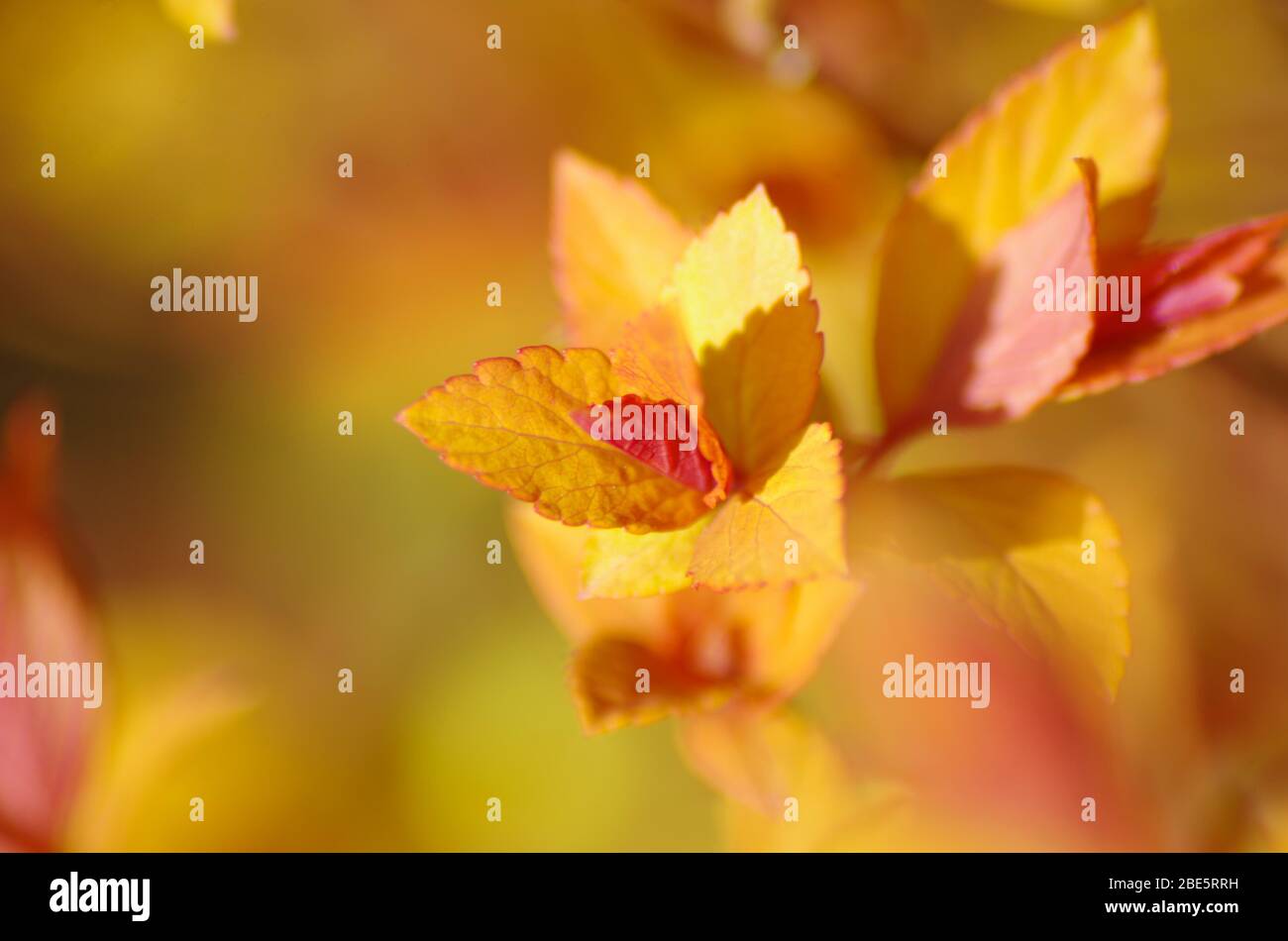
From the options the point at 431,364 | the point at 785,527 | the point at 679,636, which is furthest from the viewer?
the point at 431,364

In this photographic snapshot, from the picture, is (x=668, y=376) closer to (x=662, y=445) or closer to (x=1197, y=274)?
(x=662, y=445)

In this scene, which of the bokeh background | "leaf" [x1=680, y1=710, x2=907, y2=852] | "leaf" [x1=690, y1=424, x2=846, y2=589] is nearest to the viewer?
"leaf" [x1=690, y1=424, x2=846, y2=589]

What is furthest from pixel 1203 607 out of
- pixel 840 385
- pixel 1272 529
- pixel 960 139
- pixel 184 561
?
pixel 184 561

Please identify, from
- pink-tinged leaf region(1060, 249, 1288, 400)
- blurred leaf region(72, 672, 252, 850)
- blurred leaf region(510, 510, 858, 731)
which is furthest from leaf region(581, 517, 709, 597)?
blurred leaf region(72, 672, 252, 850)

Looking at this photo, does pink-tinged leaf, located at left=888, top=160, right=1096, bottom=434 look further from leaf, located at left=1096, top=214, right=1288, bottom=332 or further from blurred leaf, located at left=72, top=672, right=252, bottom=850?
blurred leaf, located at left=72, top=672, right=252, bottom=850

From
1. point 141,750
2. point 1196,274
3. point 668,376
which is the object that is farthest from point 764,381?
point 141,750

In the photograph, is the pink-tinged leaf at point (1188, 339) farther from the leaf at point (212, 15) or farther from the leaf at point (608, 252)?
the leaf at point (212, 15)

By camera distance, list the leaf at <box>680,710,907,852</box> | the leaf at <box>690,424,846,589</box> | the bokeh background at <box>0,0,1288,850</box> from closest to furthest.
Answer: the leaf at <box>690,424,846,589</box>, the leaf at <box>680,710,907,852</box>, the bokeh background at <box>0,0,1288,850</box>
